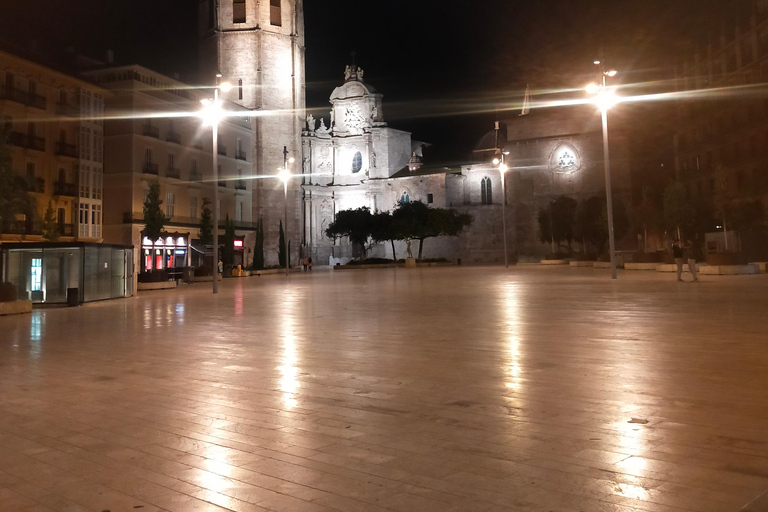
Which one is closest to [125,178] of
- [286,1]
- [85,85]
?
[85,85]

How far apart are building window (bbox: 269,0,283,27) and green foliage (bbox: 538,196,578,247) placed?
32.9 m

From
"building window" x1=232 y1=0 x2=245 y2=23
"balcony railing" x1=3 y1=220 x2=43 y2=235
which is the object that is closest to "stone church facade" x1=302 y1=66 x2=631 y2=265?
"building window" x1=232 y1=0 x2=245 y2=23

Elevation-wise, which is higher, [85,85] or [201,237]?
[85,85]

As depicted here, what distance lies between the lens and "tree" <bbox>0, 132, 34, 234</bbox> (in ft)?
54.0

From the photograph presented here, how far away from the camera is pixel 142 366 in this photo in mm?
6859

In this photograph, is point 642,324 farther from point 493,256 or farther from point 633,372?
point 493,256

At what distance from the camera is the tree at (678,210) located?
3453 cm

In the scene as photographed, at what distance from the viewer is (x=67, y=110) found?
36.3 m

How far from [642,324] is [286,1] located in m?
59.5

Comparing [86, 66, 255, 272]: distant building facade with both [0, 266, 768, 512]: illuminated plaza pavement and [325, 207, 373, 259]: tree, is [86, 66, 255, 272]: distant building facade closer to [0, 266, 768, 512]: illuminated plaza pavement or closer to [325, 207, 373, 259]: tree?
[325, 207, 373, 259]: tree

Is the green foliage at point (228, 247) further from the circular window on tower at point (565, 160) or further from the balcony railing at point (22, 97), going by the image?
the circular window on tower at point (565, 160)

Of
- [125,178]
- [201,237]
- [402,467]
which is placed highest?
[125,178]

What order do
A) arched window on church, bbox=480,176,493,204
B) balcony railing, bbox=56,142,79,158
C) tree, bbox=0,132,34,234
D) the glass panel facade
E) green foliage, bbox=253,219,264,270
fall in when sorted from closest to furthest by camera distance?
tree, bbox=0,132,34,234 < the glass panel facade < balcony railing, bbox=56,142,79,158 < green foliage, bbox=253,219,264,270 < arched window on church, bbox=480,176,493,204

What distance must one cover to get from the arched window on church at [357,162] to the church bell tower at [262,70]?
38.7 ft
